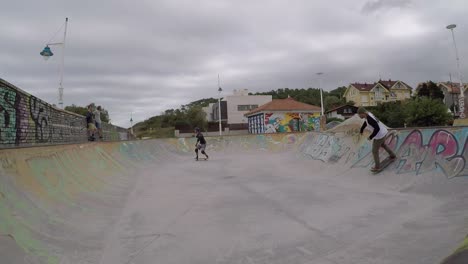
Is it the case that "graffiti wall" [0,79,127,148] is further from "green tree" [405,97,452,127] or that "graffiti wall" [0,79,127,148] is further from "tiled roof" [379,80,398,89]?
"tiled roof" [379,80,398,89]

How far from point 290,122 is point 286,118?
0.81m

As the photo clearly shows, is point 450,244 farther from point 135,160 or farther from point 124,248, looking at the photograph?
point 135,160

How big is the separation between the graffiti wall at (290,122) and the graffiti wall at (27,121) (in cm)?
3383

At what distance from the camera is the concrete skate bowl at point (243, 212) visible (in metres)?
3.86

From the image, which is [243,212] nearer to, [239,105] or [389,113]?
[389,113]

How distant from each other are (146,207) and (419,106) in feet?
146

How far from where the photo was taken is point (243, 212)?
604 centimetres

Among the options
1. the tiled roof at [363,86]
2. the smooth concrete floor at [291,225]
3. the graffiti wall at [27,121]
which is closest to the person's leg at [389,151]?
the smooth concrete floor at [291,225]

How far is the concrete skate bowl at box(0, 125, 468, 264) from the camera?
3855 millimetres

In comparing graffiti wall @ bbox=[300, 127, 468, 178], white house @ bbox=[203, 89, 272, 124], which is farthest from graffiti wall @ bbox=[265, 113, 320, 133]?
graffiti wall @ bbox=[300, 127, 468, 178]

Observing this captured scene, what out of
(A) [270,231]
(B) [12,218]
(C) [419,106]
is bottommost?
A: (A) [270,231]

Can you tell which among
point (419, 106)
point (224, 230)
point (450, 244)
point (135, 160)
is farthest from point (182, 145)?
point (419, 106)

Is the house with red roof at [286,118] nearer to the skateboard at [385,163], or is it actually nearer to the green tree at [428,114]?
the green tree at [428,114]

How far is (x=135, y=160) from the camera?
15.2m
